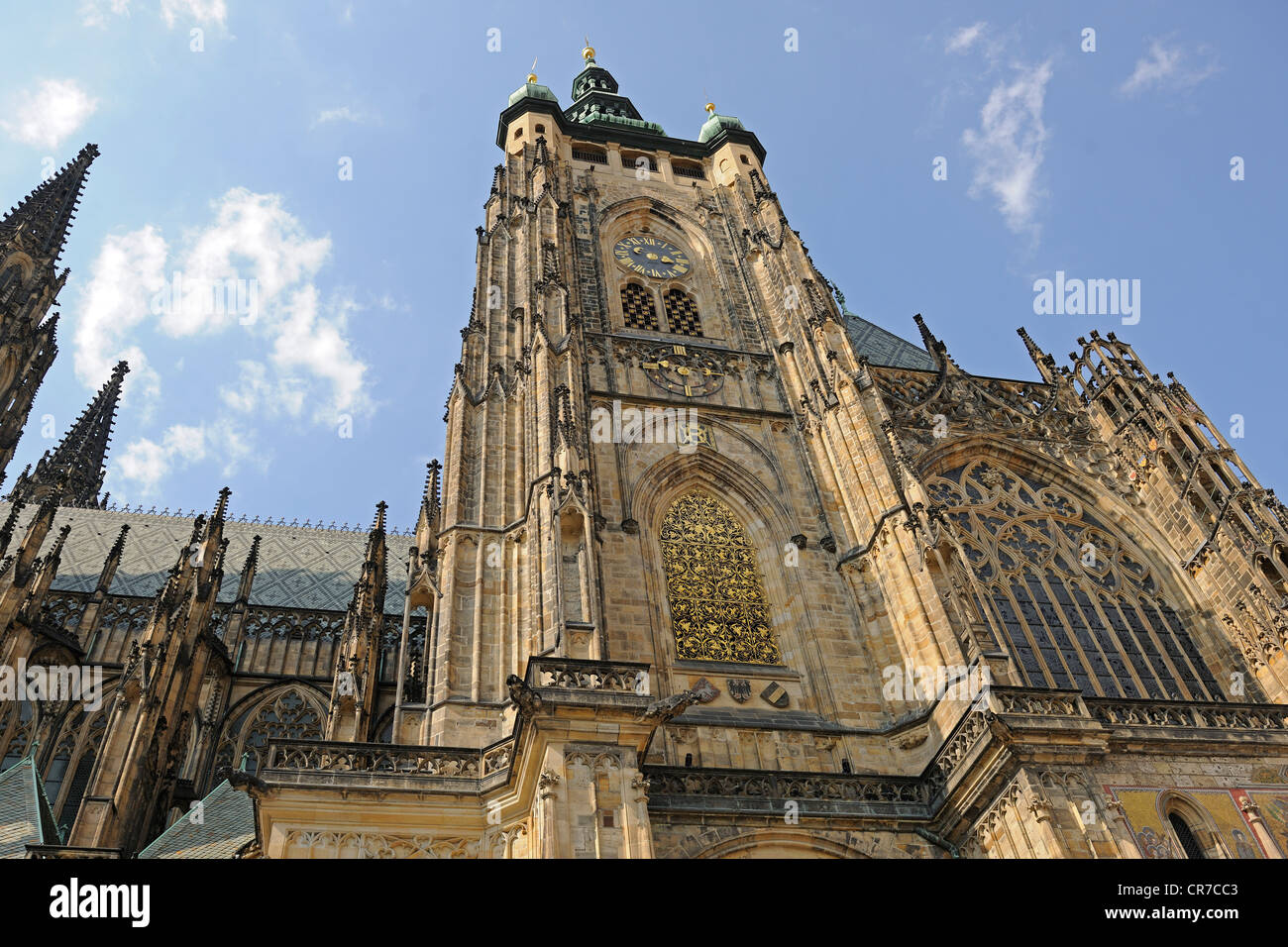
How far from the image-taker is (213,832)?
18891mm

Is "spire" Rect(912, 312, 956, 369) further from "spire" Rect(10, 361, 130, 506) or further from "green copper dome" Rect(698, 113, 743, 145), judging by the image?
"spire" Rect(10, 361, 130, 506)

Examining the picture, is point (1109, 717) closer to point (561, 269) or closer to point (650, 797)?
point (650, 797)

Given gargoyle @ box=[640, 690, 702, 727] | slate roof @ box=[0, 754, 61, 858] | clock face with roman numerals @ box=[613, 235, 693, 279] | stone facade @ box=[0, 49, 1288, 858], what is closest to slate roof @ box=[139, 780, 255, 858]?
stone facade @ box=[0, 49, 1288, 858]

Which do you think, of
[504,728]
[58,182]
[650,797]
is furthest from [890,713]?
[58,182]

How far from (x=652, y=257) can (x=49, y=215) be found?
71.2 feet

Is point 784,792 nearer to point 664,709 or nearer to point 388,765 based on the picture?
point 664,709

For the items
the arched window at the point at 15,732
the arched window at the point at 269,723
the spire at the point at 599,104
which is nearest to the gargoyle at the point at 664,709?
the arched window at the point at 269,723

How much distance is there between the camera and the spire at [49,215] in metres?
33.4

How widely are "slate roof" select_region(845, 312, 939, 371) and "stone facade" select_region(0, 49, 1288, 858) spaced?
0.64ft

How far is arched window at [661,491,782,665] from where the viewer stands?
17938mm

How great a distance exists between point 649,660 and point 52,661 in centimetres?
1464

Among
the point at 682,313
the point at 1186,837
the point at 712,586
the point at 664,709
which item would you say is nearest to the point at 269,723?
the point at 712,586

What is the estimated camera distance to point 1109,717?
602 inches

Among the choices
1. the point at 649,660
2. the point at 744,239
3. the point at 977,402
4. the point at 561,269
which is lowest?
the point at 649,660
